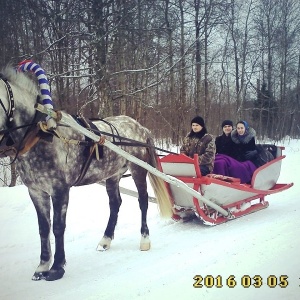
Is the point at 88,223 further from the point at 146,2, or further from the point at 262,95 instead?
the point at 262,95

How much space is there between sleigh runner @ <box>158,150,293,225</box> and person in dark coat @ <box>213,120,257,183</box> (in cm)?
20

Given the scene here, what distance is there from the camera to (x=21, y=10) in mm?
4953

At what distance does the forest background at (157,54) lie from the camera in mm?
6219

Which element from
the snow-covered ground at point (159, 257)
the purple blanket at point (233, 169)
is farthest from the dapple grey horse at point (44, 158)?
the purple blanket at point (233, 169)

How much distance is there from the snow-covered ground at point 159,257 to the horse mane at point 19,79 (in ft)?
5.70

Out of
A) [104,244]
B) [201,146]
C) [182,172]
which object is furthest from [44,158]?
[201,146]

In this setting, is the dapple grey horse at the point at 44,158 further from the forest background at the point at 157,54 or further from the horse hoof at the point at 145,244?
the forest background at the point at 157,54

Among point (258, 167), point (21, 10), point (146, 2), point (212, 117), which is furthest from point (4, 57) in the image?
point (212, 117)

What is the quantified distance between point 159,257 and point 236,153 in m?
2.65

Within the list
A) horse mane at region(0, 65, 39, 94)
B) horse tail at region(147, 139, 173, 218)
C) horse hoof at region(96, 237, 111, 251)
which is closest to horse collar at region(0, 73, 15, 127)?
horse mane at region(0, 65, 39, 94)

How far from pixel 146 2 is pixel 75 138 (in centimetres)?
533

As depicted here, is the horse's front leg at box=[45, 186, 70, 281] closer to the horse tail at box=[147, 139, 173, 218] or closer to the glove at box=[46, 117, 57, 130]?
the glove at box=[46, 117, 57, 130]

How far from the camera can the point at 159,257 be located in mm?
3369

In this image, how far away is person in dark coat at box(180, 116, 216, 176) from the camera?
453 centimetres
